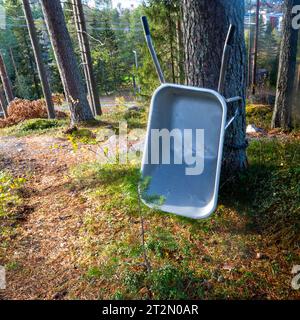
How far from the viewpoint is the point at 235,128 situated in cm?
250

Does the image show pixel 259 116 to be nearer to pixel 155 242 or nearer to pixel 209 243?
pixel 209 243

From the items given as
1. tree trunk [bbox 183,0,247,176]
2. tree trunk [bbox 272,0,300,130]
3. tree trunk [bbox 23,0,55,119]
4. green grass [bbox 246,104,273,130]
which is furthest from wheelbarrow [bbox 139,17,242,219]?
tree trunk [bbox 23,0,55,119]

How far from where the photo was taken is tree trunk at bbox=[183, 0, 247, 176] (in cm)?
217

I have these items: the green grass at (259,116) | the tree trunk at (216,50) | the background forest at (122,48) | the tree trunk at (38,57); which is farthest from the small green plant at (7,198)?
the tree trunk at (38,57)

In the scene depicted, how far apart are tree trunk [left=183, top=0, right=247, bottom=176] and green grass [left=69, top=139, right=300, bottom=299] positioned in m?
0.48

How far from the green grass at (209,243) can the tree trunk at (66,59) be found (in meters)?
3.53

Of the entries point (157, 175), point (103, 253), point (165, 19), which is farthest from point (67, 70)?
point (103, 253)

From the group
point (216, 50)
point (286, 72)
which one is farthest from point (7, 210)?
point (286, 72)

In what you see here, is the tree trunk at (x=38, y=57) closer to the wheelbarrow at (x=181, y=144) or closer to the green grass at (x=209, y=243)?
the green grass at (x=209, y=243)

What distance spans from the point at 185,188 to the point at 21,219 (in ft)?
6.24

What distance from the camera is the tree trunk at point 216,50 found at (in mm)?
2168

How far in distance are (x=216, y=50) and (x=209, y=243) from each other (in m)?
1.67

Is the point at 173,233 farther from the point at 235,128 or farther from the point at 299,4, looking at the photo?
the point at 299,4

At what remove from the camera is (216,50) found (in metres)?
2.27
